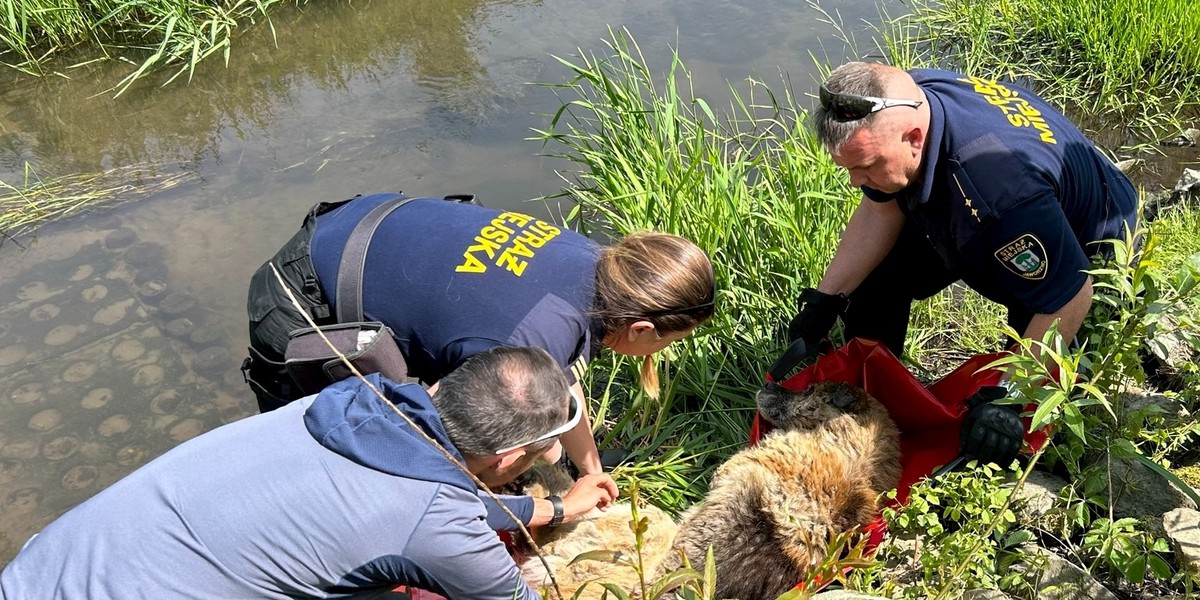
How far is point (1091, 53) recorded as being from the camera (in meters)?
5.64

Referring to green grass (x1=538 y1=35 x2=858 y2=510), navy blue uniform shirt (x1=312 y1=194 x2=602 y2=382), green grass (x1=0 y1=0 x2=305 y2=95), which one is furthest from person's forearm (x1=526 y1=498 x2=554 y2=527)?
green grass (x1=0 y1=0 x2=305 y2=95)

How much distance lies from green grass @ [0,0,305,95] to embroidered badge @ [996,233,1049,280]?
615 centimetres

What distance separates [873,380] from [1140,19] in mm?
3958

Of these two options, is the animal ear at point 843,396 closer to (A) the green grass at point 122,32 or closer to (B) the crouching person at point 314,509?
(B) the crouching person at point 314,509

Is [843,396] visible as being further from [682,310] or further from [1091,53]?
[1091,53]

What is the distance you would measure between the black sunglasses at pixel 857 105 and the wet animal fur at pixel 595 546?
1438mm

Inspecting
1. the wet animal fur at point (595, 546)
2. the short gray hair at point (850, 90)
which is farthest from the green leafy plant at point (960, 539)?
the short gray hair at point (850, 90)

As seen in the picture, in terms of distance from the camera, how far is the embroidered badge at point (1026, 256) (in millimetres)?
Answer: 2680

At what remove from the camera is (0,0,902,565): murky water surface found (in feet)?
13.9

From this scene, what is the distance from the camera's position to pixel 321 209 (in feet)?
9.80

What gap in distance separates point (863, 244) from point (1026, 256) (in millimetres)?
742

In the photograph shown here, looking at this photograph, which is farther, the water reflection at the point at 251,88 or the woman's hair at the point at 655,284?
the water reflection at the point at 251,88

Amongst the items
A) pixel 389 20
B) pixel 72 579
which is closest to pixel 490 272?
pixel 72 579

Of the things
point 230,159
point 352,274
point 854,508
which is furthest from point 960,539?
point 230,159
